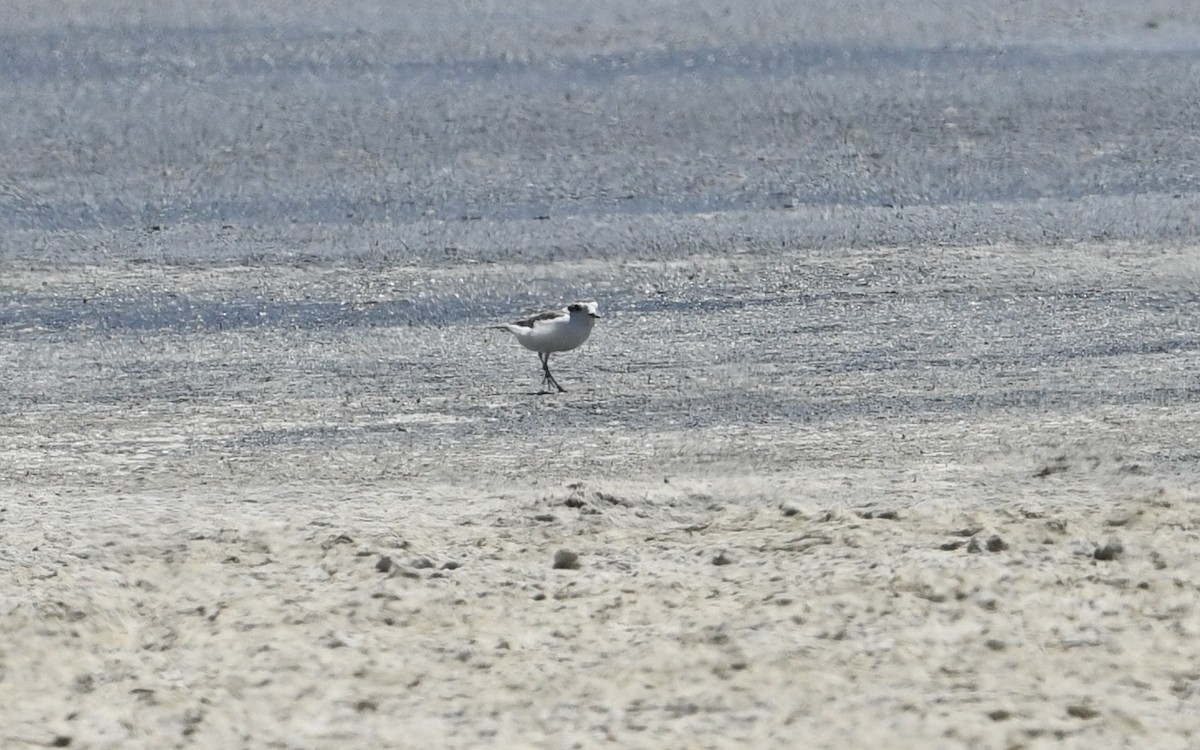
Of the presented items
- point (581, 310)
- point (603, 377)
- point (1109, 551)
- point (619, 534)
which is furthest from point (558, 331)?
point (1109, 551)

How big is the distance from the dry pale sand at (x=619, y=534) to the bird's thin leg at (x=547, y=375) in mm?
88

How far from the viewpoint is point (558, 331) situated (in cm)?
748

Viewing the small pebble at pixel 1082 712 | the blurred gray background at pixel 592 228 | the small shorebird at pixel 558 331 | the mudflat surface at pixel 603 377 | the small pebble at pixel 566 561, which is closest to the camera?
the small pebble at pixel 1082 712

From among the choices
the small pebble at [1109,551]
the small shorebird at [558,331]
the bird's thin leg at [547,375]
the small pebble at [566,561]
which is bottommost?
the small pebble at [566,561]

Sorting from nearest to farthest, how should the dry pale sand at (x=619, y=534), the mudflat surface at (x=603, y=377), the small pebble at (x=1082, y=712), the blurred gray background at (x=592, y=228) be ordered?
1. the small pebble at (x=1082, y=712)
2. the dry pale sand at (x=619, y=534)
3. the mudflat surface at (x=603, y=377)
4. the blurred gray background at (x=592, y=228)

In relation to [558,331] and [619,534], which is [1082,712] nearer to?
[619,534]

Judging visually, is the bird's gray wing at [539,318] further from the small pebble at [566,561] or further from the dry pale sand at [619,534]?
the small pebble at [566,561]

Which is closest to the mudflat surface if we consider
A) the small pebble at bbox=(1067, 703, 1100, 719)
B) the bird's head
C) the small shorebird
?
the small pebble at bbox=(1067, 703, 1100, 719)

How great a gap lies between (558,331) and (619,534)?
188cm

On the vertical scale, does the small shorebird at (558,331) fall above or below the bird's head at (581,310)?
below

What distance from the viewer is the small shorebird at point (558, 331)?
7480mm

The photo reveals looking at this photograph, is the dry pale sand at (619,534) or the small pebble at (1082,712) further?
the dry pale sand at (619,534)

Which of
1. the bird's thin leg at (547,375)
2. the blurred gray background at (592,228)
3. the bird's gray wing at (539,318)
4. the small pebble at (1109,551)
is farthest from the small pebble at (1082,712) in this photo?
the bird's gray wing at (539,318)

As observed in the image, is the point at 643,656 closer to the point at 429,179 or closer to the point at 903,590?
the point at 903,590
